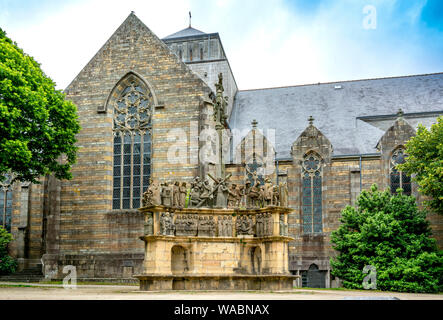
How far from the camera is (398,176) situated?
3266 centimetres

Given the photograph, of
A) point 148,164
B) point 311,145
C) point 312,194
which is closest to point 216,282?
point 148,164

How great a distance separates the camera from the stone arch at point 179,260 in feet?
66.8

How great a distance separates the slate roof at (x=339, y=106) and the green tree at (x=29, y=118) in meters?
13.5

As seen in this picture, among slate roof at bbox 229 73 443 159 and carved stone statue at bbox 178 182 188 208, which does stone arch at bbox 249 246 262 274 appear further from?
slate roof at bbox 229 73 443 159

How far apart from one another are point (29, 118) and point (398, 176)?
2049 cm

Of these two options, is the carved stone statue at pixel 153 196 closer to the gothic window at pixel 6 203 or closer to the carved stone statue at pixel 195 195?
the carved stone statue at pixel 195 195

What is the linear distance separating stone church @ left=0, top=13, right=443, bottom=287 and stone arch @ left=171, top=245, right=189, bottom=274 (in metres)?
10.4

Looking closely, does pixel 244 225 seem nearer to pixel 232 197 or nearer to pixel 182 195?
pixel 232 197

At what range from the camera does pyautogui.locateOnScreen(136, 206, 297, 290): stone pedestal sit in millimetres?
19812

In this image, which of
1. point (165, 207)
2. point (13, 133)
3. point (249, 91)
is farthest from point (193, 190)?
point (249, 91)

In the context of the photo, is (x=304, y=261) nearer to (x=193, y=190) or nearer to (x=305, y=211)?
(x=305, y=211)

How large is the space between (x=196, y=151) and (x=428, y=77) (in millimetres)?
18560

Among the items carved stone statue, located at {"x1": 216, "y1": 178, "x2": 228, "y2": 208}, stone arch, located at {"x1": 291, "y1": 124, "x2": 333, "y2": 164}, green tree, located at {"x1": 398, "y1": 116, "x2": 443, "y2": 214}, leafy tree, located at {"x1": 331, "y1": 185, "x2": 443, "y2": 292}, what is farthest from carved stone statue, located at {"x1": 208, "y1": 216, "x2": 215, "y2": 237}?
stone arch, located at {"x1": 291, "y1": 124, "x2": 333, "y2": 164}

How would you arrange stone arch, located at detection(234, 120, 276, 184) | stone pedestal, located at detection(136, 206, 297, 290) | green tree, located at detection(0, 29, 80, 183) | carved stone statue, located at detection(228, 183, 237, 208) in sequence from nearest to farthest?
stone pedestal, located at detection(136, 206, 297, 290) → carved stone statue, located at detection(228, 183, 237, 208) → green tree, located at detection(0, 29, 80, 183) → stone arch, located at detection(234, 120, 276, 184)
